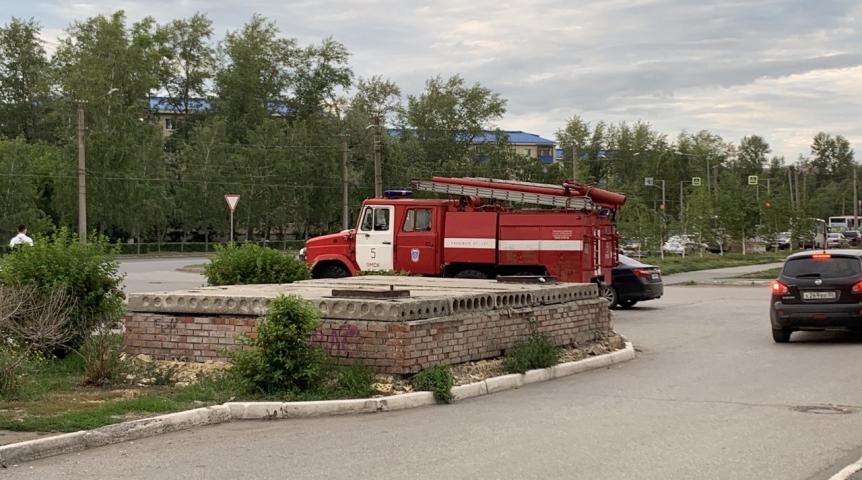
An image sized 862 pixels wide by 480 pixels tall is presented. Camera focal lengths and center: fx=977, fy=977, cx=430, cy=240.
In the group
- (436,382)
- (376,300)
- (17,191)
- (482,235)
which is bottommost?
(436,382)

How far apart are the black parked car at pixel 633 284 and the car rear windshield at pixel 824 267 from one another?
301 inches

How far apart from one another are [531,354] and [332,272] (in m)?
11.7

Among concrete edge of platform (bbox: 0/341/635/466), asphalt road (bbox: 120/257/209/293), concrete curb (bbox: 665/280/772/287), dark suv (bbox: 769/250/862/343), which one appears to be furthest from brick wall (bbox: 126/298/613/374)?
concrete curb (bbox: 665/280/772/287)

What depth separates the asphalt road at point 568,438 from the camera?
719 centimetres

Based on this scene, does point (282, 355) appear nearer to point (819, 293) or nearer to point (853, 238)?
point (819, 293)

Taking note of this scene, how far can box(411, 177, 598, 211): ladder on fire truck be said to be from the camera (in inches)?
846

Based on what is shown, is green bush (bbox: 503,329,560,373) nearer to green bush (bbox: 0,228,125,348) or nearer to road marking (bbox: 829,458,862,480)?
road marking (bbox: 829,458,862,480)

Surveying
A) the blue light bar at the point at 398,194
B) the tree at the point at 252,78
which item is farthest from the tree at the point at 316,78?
the blue light bar at the point at 398,194

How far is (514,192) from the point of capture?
2189 cm

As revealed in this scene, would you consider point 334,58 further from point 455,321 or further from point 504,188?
point 455,321

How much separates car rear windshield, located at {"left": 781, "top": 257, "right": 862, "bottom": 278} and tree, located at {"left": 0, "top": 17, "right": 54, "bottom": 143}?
72.5 metres

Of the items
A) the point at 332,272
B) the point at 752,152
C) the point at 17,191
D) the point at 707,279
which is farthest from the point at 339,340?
the point at 752,152

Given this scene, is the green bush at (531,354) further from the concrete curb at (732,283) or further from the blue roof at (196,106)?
the blue roof at (196,106)

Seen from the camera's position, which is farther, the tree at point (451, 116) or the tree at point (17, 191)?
the tree at point (451, 116)
